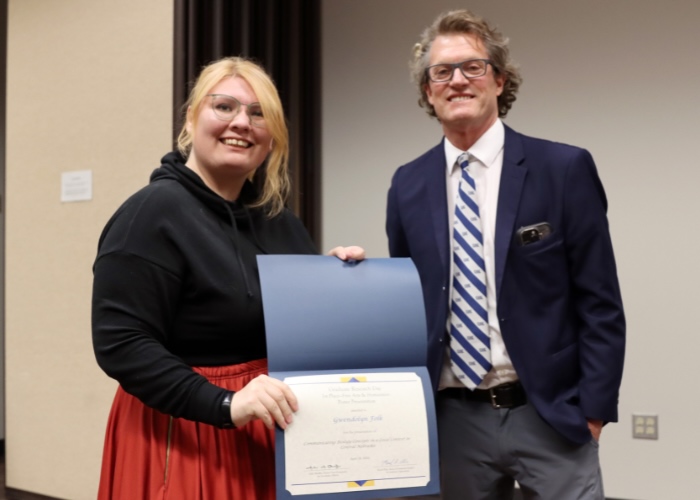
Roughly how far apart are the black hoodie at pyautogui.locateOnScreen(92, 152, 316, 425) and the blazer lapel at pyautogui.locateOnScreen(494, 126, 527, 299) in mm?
550

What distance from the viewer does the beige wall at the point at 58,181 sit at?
3195 mm

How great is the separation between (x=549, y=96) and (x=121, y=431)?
289 cm

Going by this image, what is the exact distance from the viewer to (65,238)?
11.2 ft

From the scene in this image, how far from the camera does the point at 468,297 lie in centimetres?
162

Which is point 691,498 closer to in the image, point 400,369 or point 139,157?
point 400,369

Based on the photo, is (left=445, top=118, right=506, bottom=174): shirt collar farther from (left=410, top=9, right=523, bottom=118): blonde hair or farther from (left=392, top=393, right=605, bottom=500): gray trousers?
(left=392, top=393, right=605, bottom=500): gray trousers

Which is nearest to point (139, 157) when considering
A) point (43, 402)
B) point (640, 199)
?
point (43, 402)

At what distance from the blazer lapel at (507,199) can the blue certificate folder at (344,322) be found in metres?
0.27

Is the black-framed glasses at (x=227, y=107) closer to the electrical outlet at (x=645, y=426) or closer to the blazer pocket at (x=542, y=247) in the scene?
the blazer pocket at (x=542, y=247)

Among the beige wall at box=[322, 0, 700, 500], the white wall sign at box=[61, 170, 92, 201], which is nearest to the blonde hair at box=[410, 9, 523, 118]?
the beige wall at box=[322, 0, 700, 500]

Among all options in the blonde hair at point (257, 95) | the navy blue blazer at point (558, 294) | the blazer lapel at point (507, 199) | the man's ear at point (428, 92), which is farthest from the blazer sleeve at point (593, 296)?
the blonde hair at point (257, 95)

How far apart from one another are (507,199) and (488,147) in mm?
148
